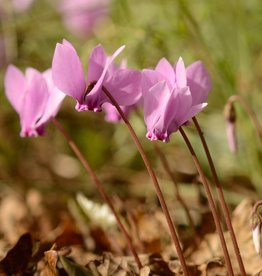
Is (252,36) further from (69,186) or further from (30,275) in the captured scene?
(30,275)

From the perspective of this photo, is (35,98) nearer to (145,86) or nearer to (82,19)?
(145,86)

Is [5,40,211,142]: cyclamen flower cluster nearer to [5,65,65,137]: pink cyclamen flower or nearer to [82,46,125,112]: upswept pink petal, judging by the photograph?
[82,46,125,112]: upswept pink petal

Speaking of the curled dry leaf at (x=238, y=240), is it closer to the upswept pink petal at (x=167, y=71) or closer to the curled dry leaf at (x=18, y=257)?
the curled dry leaf at (x=18, y=257)

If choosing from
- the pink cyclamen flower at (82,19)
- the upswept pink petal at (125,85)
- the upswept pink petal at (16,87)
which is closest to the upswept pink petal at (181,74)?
the upswept pink petal at (125,85)

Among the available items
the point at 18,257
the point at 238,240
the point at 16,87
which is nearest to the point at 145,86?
the point at 16,87

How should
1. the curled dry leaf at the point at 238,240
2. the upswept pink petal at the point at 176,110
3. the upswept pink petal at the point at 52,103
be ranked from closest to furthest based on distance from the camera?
the upswept pink petal at the point at 176,110 → the upswept pink petal at the point at 52,103 → the curled dry leaf at the point at 238,240

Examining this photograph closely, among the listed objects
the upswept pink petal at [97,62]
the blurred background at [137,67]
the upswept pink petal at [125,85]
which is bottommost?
the blurred background at [137,67]
